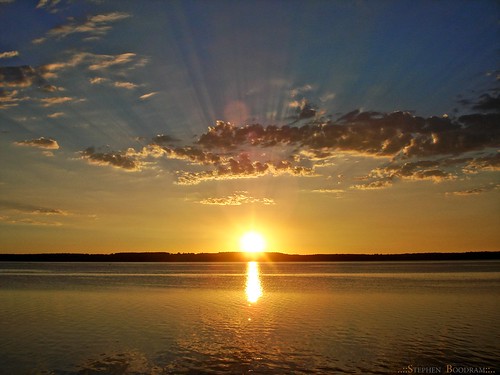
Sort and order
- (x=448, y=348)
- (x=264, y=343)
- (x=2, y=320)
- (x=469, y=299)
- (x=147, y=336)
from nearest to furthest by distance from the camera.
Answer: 1. (x=448, y=348)
2. (x=264, y=343)
3. (x=147, y=336)
4. (x=2, y=320)
5. (x=469, y=299)

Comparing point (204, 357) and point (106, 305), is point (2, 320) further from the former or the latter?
point (204, 357)

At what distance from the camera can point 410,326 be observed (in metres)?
35.3

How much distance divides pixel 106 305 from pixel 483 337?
3825cm

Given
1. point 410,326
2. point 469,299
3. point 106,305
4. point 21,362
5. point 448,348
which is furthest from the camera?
point 469,299

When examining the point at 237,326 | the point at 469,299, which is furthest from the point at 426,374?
the point at 469,299

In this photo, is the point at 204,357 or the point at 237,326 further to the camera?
the point at 237,326

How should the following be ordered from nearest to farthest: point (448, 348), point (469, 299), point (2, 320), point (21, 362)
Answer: point (21, 362)
point (448, 348)
point (2, 320)
point (469, 299)

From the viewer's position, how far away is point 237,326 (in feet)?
118

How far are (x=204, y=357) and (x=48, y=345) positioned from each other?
10777 millimetres

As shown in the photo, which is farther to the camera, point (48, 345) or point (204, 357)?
point (48, 345)

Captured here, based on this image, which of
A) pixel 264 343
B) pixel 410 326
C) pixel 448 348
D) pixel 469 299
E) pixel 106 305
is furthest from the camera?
pixel 469 299

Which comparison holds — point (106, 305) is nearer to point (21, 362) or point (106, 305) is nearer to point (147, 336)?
point (147, 336)

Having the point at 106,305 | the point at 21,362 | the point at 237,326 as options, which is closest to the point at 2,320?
the point at 106,305

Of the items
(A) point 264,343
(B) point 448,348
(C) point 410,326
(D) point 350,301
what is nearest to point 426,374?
(B) point 448,348
